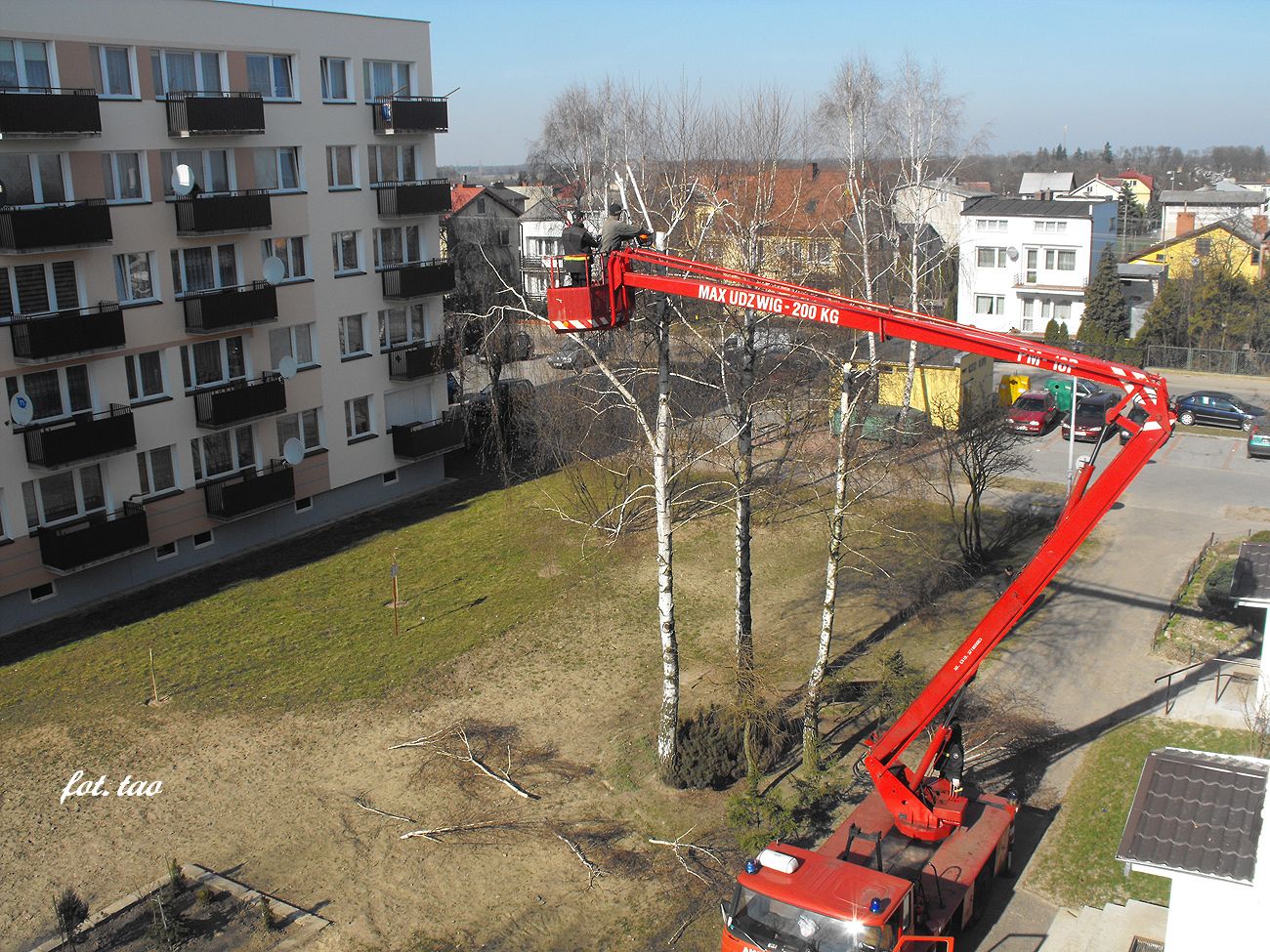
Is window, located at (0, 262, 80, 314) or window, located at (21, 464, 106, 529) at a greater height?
window, located at (0, 262, 80, 314)

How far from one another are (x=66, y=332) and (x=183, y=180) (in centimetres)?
430

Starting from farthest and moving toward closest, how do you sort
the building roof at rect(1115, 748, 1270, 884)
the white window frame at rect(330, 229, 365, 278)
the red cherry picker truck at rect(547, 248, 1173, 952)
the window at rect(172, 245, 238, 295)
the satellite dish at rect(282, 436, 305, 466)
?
1. the white window frame at rect(330, 229, 365, 278)
2. the satellite dish at rect(282, 436, 305, 466)
3. the window at rect(172, 245, 238, 295)
4. the red cherry picker truck at rect(547, 248, 1173, 952)
5. the building roof at rect(1115, 748, 1270, 884)

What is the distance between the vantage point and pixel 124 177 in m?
24.2

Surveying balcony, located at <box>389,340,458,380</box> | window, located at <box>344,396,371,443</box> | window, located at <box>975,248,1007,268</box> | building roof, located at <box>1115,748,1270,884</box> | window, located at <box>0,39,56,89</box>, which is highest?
window, located at <box>0,39,56,89</box>

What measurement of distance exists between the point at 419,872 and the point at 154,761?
567 centimetres

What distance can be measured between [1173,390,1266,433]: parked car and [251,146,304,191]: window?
92.7ft

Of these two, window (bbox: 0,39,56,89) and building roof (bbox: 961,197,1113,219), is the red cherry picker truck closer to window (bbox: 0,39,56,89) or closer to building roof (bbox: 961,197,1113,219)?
window (bbox: 0,39,56,89)

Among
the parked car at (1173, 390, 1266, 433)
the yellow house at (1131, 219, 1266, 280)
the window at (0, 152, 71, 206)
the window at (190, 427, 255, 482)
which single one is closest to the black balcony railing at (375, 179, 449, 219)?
the window at (190, 427, 255, 482)

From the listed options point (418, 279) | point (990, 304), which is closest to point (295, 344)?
point (418, 279)

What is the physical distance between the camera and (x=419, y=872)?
14695mm

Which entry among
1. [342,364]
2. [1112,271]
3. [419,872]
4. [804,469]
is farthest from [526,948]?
[1112,271]

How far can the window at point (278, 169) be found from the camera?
26922 millimetres

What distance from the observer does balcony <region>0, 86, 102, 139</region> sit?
2148 cm

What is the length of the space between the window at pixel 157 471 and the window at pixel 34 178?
563cm
